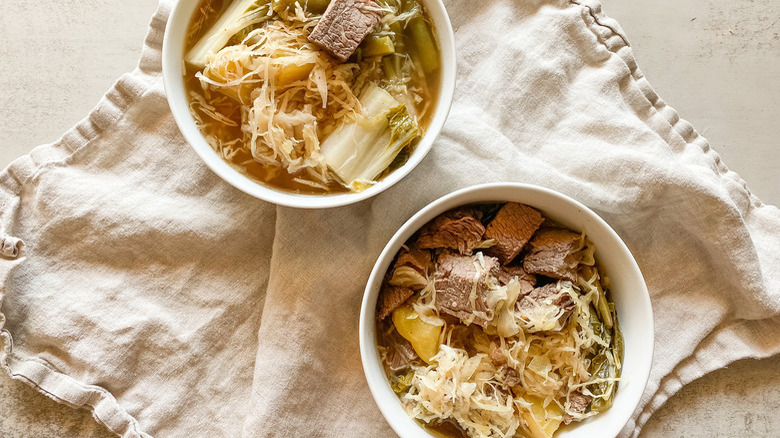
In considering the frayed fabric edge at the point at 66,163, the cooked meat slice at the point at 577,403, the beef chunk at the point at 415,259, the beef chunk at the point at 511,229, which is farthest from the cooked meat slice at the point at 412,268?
the frayed fabric edge at the point at 66,163

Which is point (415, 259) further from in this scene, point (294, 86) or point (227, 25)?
point (227, 25)

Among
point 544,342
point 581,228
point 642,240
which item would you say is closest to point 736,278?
point 642,240

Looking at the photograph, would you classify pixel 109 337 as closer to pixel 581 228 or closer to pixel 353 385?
pixel 353 385

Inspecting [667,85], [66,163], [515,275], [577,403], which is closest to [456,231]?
[515,275]

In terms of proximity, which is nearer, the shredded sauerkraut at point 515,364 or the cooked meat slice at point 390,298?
the shredded sauerkraut at point 515,364

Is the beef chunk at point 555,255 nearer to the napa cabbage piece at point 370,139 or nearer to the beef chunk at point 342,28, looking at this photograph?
the napa cabbage piece at point 370,139

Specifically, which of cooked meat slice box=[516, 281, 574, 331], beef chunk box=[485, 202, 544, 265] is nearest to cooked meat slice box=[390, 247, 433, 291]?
beef chunk box=[485, 202, 544, 265]
